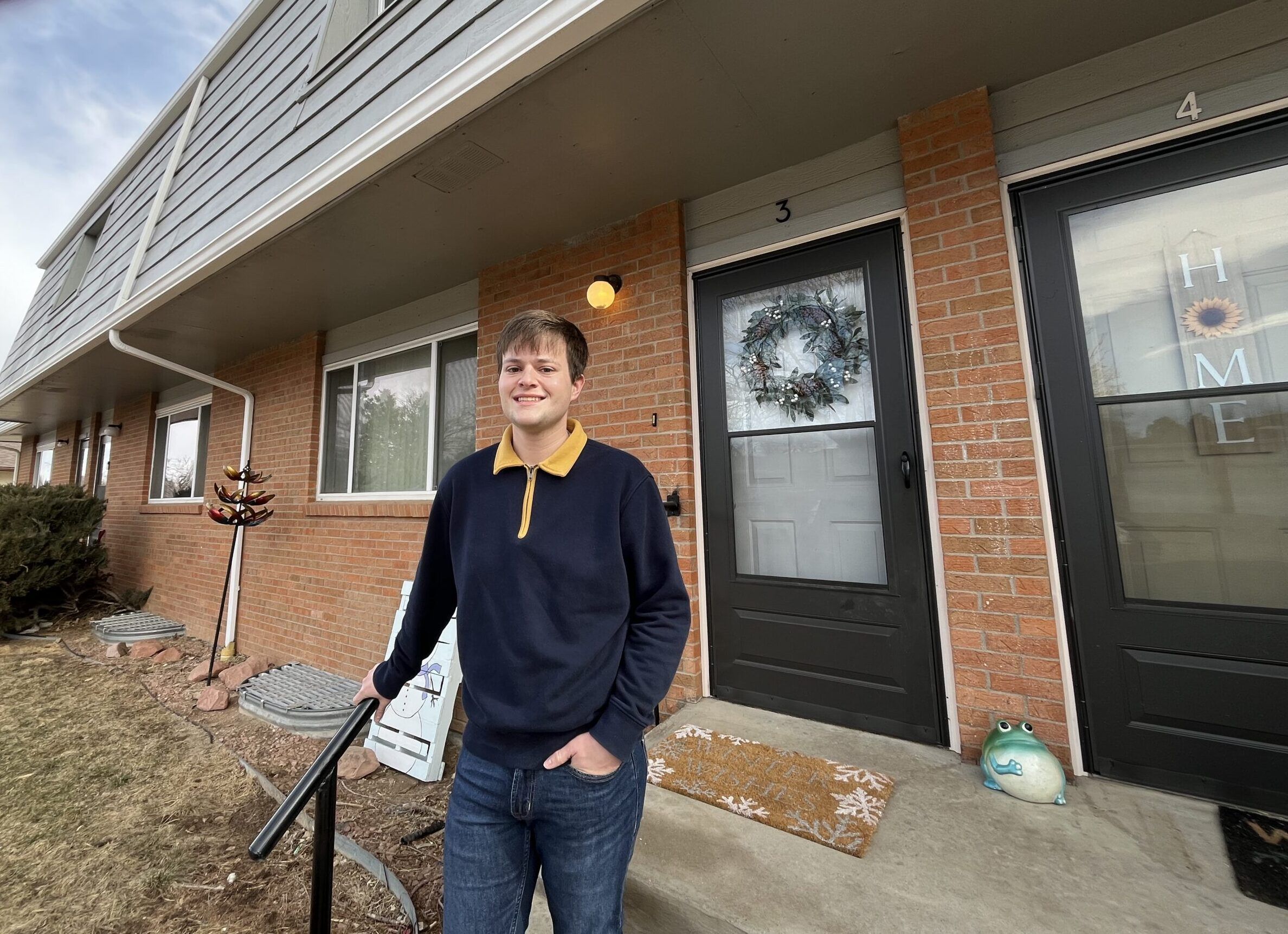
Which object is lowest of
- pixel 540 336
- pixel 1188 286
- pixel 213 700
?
pixel 213 700

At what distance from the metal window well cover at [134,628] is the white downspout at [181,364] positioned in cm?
116

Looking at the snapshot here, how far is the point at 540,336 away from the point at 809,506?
1.78 m

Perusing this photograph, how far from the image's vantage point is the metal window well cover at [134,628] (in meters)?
5.46

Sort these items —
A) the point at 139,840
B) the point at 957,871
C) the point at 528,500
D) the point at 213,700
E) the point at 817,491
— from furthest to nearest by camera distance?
the point at 213,700
the point at 817,491
the point at 139,840
the point at 957,871
the point at 528,500

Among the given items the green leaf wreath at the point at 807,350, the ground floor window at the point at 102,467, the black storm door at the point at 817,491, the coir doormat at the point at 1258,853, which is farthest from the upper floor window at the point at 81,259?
the coir doormat at the point at 1258,853

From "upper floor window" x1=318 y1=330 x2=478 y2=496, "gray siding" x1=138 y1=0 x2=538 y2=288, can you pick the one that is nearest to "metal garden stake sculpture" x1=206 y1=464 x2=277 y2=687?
"upper floor window" x1=318 y1=330 x2=478 y2=496

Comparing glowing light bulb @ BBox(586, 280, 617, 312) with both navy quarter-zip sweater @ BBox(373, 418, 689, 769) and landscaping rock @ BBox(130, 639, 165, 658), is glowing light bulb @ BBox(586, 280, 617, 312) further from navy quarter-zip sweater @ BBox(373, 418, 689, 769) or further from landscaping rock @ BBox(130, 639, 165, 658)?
landscaping rock @ BBox(130, 639, 165, 658)

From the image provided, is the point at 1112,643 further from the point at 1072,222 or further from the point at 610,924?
the point at 610,924

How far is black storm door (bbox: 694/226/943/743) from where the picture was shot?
7.00 ft

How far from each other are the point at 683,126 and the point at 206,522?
6621 mm

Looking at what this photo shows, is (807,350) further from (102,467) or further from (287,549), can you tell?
(102,467)

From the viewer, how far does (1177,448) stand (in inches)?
68.3

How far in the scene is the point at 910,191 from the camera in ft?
6.93

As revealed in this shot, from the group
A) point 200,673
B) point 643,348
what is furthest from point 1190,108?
point 200,673
